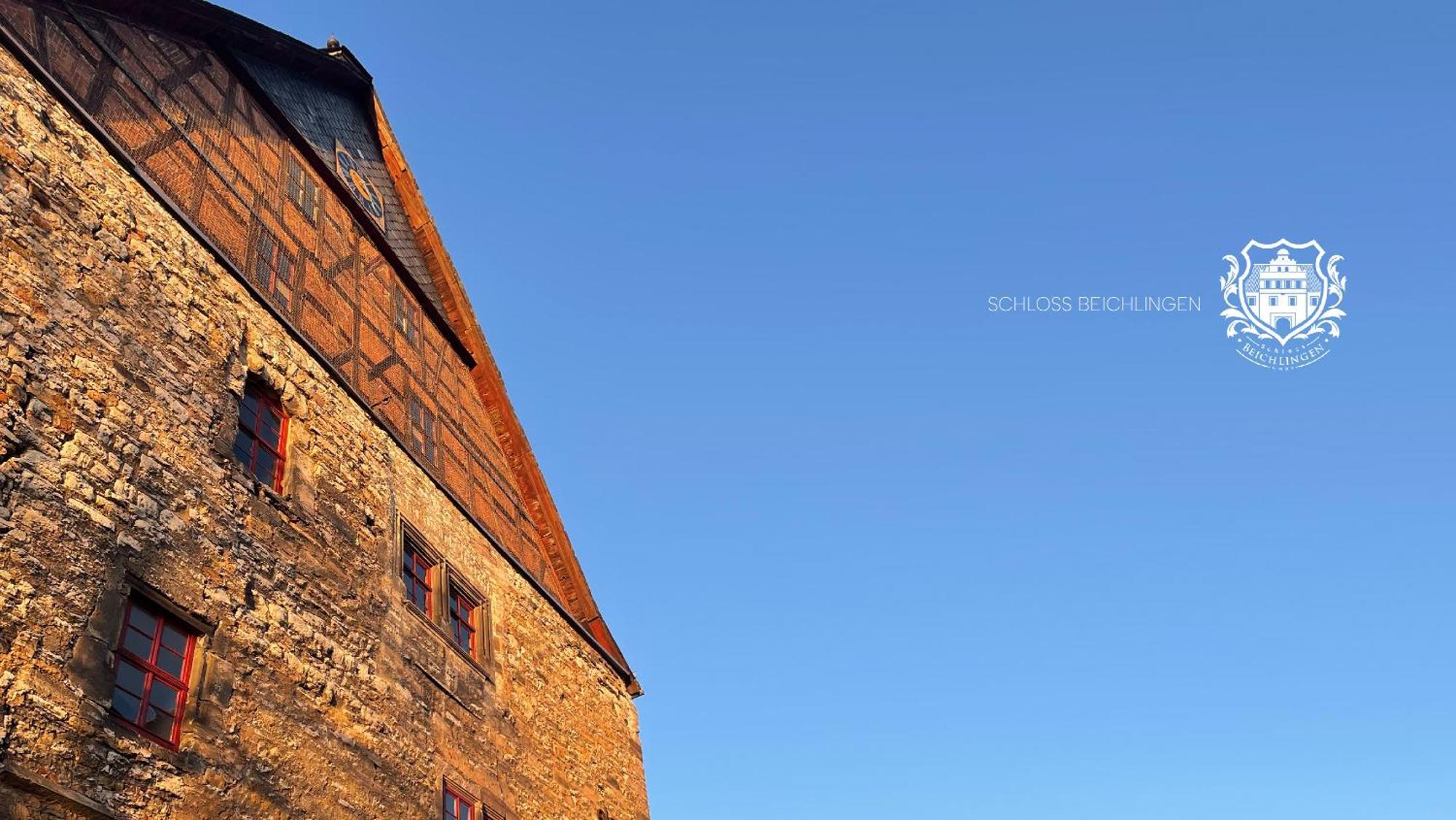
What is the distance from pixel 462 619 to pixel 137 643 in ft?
15.4

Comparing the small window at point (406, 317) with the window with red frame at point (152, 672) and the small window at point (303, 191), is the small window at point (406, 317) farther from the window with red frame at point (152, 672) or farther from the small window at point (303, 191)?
the window with red frame at point (152, 672)

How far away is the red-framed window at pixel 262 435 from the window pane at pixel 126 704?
2.34 metres

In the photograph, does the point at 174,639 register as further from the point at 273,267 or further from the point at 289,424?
the point at 273,267

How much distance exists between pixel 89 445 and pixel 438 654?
13.6 ft

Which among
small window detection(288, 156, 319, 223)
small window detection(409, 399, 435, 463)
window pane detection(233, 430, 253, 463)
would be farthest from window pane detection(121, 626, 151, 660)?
small window detection(288, 156, 319, 223)

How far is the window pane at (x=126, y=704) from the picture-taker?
6.98m

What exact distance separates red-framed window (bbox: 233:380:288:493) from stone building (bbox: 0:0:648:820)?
3 cm

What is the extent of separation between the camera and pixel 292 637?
887 centimetres

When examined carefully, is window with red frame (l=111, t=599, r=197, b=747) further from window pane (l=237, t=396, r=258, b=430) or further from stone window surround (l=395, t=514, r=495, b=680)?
stone window surround (l=395, t=514, r=495, b=680)

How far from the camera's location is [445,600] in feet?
37.8

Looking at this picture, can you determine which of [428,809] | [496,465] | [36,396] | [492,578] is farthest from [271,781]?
[496,465]

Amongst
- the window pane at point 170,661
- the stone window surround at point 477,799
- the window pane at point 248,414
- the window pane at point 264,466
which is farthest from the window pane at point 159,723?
the stone window surround at point 477,799

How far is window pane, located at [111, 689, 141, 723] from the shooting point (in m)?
6.98

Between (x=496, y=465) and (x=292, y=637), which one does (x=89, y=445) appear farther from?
(x=496, y=465)
